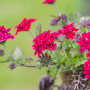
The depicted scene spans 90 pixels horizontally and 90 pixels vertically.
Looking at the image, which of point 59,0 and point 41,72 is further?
point 59,0

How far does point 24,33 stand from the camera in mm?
2311

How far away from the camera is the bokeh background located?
63.8 inches

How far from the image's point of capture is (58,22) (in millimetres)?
685

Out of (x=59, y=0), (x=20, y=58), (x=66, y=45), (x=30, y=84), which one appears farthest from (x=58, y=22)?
(x=59, y=0)

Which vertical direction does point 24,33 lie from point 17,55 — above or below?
above

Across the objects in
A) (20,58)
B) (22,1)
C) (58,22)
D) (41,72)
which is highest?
(22,1)

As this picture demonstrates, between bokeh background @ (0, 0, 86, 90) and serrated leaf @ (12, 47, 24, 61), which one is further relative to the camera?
bokeh background @ (0, 0, 86, 90)

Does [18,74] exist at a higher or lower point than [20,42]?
lower

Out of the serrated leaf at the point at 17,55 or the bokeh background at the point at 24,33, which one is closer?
the serrated leaf at the point at 17,55

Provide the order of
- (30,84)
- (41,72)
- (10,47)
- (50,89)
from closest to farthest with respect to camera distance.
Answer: (50,89) < (30,84) < (41,72) < (10,47)

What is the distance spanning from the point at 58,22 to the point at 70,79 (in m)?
0.25

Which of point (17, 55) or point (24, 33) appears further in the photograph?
point (24, 33)

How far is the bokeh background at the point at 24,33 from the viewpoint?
5.32ft

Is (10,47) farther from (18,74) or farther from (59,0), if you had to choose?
(59,0)
